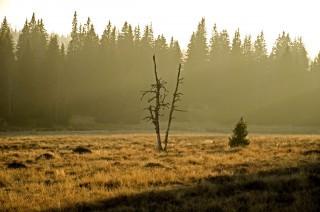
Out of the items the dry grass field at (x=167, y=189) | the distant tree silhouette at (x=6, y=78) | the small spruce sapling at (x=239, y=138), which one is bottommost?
the dry grass field at (x=167, y=189)

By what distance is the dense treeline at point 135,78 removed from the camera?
6831 cm

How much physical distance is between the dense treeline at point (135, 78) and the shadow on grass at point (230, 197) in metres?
53.3

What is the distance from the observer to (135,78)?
82.0 meters

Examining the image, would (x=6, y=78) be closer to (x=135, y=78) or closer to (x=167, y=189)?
(x=135, y=78)

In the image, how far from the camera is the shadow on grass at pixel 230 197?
8312 mm

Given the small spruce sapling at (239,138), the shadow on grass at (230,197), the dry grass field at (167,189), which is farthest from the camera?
the small spruce sapling at (239,138)

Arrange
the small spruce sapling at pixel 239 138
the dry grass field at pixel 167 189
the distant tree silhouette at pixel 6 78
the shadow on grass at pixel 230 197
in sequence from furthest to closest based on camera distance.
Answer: the distant tree silhouette at pixel 6 78, the small spruce sapling at pixel 239 138, the dry grass field at pixel 167 189, the shadow on grass at pixel 230 197

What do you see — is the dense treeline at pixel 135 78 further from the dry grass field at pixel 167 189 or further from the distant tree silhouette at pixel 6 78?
the dry grass field at pixel 167 189

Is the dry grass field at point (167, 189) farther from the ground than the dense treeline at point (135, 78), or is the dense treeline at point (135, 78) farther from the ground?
the dense treeline at point (135, 78)

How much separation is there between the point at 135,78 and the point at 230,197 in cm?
7361

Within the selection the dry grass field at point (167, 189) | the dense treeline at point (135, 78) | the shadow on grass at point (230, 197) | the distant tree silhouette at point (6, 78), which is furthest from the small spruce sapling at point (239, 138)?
the distant tree silhouette at point (6, 78)

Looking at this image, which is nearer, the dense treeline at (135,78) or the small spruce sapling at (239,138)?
the small spruce sapling at (239,138)

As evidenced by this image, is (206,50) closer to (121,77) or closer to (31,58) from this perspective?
(121,77)

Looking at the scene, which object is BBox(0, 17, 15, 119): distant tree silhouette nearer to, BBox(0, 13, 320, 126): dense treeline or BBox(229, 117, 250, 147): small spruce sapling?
BBox(0, 13, 320, 126): dense treeline
